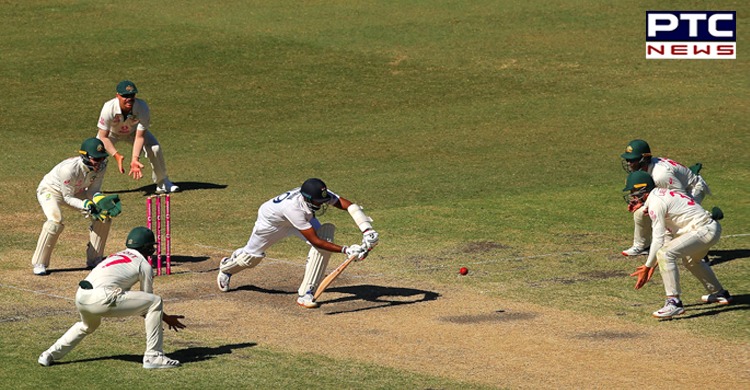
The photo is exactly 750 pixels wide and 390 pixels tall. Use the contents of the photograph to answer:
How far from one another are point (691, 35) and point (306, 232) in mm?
27146

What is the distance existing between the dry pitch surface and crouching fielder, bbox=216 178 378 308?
41cm

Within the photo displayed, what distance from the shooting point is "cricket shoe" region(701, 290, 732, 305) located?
1720cm

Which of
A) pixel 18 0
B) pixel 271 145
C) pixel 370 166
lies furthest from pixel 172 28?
pixel 370 166

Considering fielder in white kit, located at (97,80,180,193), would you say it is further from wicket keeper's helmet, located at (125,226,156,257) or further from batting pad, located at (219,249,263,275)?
wicket keeper's helmet, located at (125,226,156,257)

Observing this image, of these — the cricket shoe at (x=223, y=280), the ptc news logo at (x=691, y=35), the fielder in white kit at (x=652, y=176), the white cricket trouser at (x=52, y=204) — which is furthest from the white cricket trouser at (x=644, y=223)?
the ptc news logo at (x=691, y=35)

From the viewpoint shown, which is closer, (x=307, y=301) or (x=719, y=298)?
(x=719, y=298)

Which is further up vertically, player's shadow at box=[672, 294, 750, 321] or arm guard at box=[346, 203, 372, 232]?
arm guard at box=[346, 203, 372, 232]

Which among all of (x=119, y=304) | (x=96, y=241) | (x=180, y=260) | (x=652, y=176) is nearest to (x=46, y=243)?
(x=96, y=241)

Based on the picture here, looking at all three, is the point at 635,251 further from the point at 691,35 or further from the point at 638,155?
the point at 691,35

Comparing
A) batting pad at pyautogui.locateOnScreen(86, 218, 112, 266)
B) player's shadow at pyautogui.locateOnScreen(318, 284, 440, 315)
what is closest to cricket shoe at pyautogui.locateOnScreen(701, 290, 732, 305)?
player's shadow at pyautogui.locateOnScreen(318, 284, 440, 315)

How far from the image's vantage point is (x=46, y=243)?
19078 millimetres

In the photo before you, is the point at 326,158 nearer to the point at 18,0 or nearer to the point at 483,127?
the point at 483,127

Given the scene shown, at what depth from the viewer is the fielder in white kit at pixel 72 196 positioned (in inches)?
752

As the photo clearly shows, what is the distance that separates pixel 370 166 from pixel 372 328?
12467mm
